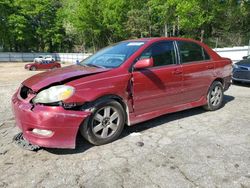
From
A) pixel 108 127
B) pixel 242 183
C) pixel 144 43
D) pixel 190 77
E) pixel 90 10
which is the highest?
pixel 90 10

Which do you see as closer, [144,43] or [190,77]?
[144,43]

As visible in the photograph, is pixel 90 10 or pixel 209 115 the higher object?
pixel 90 10

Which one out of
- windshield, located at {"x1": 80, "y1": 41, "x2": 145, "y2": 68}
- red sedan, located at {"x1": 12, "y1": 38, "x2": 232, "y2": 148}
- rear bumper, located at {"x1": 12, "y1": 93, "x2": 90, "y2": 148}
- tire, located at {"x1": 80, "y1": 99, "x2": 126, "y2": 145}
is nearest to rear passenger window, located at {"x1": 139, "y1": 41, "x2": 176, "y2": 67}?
red sedan, located at {"x1": 12, "y1": 38, "x2": 232, "y2": 148}

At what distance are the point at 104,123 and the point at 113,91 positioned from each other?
496mm

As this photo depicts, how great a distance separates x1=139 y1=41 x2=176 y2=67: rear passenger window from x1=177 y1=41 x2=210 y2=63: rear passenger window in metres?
0.25

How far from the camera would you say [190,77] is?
4863 mm

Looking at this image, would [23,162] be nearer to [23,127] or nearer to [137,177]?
[23,127]

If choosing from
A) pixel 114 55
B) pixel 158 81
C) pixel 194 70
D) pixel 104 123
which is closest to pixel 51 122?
pixel 104 123

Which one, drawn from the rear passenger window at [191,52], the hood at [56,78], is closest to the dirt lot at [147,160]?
the hood at [56,78]

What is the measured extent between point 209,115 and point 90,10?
37.1 m

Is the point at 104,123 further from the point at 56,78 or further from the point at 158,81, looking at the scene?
the point at 158,81

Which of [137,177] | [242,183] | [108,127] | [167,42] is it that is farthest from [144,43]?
[242,183]

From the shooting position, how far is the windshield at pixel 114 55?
13.6 feet

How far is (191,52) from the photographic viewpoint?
5.06 meters
